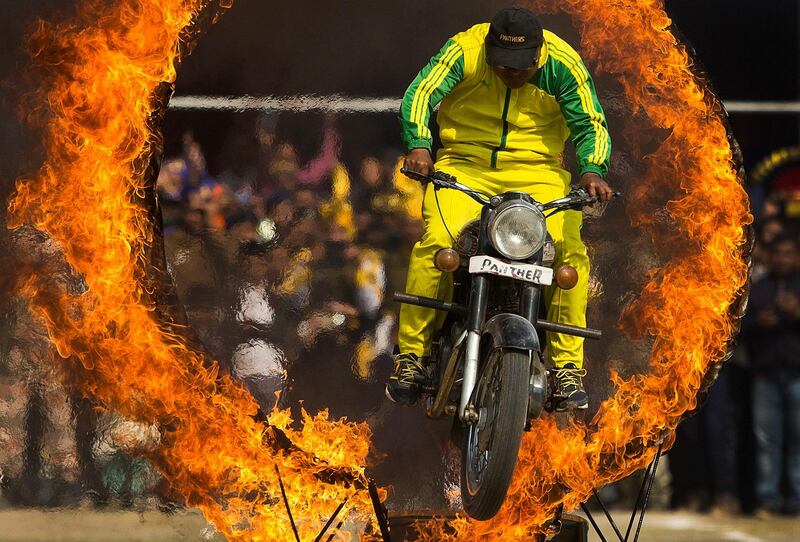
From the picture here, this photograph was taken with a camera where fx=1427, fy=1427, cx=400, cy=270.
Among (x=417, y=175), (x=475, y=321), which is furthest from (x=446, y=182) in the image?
(x=475, y=321)

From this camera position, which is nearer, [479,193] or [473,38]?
[479,193]

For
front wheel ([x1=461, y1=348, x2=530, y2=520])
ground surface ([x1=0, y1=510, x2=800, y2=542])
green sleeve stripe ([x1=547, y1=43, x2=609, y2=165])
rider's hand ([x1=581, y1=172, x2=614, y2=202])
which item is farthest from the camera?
ground surface ([x1=0, y1=510, x2=800, y2=542])

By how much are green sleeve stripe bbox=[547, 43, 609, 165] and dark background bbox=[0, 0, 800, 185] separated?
1.44 metres

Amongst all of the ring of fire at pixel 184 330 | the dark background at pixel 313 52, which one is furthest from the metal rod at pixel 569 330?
the dark background at pixel 313 52

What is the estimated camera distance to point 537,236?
599 centimetres

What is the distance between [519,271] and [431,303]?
0.49 m

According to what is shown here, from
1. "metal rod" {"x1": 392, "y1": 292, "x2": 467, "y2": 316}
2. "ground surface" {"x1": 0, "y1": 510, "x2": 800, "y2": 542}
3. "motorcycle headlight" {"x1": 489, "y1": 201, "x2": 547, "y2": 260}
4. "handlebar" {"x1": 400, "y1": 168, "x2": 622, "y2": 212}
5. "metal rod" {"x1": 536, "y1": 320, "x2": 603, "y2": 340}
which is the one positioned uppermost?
"handlebar" {"x1": 400, "y1": 168, "x2": 622, "y2": 212}

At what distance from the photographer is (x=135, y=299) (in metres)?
6.88

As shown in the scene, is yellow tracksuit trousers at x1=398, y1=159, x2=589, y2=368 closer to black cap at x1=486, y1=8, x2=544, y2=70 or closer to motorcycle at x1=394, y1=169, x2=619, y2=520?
motorcycle at x1=394, y1=169, x2=619, y2=520

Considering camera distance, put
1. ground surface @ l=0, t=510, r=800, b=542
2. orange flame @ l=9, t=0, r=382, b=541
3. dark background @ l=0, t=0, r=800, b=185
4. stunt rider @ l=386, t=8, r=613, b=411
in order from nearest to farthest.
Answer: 1. stunt rider @ l=386, t=8, r=613, b=411
2. orange flame @ l=9, t=0, r=382, b=541
3. dark background @ l=0, t=0, r=800, b=185
4. ground surface @ l=0, t=510, r=800, b=542

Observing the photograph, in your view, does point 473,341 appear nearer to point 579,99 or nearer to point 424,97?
point 424,97

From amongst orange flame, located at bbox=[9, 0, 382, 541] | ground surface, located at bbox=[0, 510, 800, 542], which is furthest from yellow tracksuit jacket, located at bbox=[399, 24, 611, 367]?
ground surface, located at bbox=[0, 510, 800, 542]

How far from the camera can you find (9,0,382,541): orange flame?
680cm

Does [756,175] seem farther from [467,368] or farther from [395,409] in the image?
[467,368]
